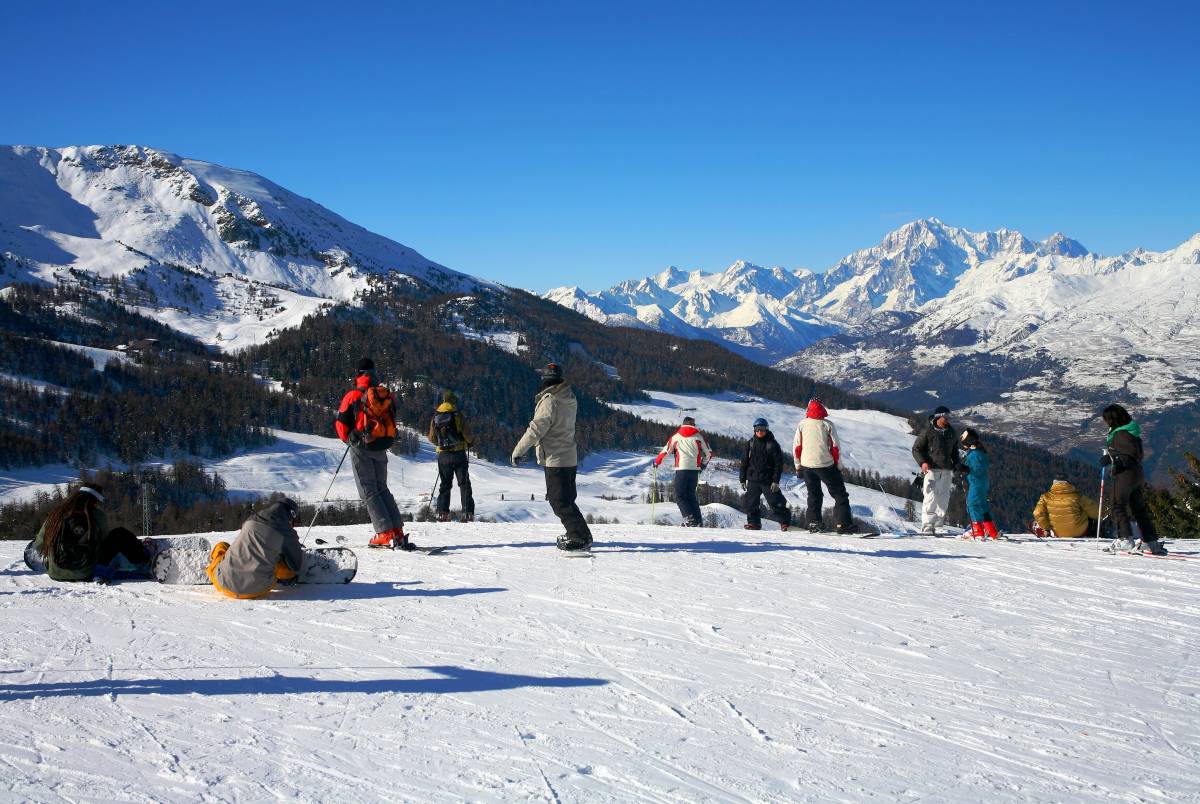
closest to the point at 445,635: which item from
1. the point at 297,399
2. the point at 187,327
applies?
the point at 297,399

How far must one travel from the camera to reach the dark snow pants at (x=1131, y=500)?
12.0 meters

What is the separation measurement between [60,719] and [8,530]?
63644mm

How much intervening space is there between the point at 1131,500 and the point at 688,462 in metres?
7.39

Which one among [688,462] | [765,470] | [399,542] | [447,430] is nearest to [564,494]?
[399,542]

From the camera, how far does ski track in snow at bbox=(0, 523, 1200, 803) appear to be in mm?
4480

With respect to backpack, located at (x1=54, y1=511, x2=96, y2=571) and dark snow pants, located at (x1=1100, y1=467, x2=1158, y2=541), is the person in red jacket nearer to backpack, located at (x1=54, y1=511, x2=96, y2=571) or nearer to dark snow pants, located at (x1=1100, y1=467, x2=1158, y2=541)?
backpack, located at (x1=54, y1=511, x2=96, y2=571)

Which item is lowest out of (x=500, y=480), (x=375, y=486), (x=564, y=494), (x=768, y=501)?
(x=500, y=480)

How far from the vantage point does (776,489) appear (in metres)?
15.3

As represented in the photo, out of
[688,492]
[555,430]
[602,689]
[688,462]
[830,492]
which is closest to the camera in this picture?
[602,689]

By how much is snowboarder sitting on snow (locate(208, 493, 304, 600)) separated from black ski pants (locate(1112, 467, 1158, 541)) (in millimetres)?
11593

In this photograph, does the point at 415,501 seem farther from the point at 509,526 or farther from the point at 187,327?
the point at 187,327

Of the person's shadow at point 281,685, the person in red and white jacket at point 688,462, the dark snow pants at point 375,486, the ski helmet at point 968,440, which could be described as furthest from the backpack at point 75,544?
the ski helmet at point 968,440

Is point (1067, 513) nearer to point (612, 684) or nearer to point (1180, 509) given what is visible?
point (612, 684)

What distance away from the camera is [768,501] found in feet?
50.2
